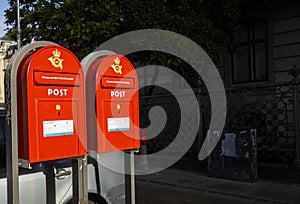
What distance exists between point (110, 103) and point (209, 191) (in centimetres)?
431

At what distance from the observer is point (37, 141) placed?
112 inches

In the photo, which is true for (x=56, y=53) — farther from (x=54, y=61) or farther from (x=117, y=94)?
(x=117, y=94)

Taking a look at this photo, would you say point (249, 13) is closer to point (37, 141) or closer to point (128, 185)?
point (128, 185)

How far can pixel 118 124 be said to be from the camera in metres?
3.47

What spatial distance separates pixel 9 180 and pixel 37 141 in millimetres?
419

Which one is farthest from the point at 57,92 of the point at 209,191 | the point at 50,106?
the point at 209,191

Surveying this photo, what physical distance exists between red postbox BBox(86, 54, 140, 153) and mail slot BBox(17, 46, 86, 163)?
178 mm

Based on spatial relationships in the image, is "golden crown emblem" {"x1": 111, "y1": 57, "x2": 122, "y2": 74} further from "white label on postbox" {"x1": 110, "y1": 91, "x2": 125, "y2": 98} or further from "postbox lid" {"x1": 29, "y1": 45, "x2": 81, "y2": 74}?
"postbox lid" {"x1": 29, "y1": 45, "x2": 81, "y2": 74}

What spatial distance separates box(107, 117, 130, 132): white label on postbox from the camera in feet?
11.1

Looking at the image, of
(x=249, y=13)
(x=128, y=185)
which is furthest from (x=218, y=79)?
(x=128, y=185)

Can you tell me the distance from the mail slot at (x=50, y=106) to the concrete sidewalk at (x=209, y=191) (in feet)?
12.2

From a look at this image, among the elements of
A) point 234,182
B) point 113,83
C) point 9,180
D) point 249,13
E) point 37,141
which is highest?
point 249,13

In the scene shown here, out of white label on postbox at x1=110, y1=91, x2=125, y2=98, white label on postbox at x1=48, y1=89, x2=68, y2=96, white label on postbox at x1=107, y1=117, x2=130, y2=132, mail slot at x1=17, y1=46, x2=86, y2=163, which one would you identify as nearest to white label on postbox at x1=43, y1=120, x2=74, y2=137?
mail slot at x1=17, y1=46, x2=86, y2=163

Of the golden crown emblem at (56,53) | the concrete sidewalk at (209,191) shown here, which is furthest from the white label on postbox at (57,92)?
the concrete sidewalk at (209,191)
